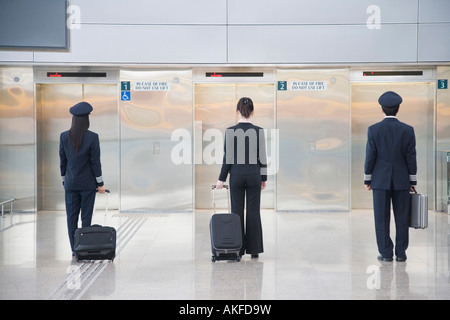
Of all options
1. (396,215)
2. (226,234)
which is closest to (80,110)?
(226,234)

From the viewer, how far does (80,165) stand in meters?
6.59

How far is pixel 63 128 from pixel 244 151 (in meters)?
5.69

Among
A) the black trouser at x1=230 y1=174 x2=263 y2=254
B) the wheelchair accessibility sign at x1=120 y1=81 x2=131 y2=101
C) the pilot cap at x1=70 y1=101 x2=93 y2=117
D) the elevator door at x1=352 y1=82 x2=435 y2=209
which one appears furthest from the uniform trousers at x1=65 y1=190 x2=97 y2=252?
the elevator door at x1=352 y1=82 x2=435 y2=209

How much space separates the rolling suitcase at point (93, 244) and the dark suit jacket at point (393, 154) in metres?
2.96

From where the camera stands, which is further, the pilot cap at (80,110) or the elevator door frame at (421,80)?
the elevator door frame at (421,80)

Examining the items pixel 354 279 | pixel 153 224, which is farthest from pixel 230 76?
pixel 354 279

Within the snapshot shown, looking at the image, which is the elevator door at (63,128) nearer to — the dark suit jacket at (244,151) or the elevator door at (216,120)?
the elevator door at (216,120)

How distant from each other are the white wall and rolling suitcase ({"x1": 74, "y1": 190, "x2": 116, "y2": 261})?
15.5 ft

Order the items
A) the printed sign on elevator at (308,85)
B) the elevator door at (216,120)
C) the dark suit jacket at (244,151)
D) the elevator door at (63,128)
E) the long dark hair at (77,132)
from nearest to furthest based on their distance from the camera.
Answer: the dark suit jacket at (244,151) → the long dark hair at (77,132) → the printed sign on elevator at (308,85) → the elevator door at (63,128) → the elevator door at (216,120)

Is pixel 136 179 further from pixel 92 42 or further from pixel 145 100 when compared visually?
pixel 92 42

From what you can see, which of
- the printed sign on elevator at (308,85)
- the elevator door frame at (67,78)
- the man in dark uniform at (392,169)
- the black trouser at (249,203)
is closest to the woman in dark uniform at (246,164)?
the black trouser at (249,203)

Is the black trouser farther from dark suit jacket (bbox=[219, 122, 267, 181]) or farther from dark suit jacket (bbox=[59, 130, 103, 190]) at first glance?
dark suit jacket (bbox=[59, 130, 103, 190])

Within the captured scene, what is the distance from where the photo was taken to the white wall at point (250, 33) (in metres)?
10.3

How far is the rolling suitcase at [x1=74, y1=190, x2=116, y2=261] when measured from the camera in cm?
633
